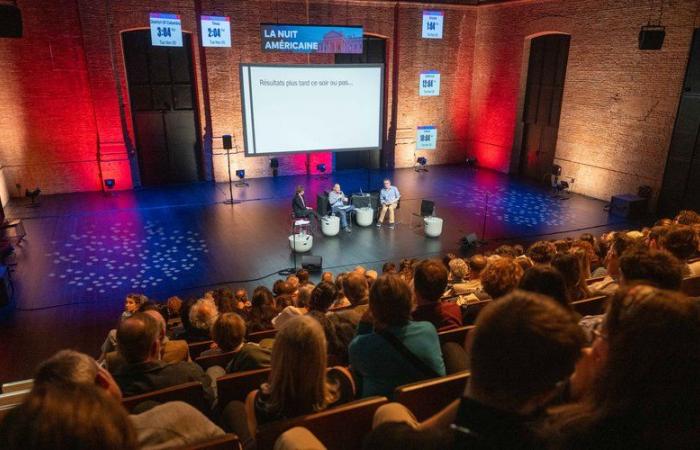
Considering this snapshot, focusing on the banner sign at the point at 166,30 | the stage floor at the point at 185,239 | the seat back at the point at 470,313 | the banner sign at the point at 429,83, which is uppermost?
the banner sign at the point at 166,30

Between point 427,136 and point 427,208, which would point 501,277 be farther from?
point 427,136

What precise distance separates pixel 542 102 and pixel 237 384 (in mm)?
13551

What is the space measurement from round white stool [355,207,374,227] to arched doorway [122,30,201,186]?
19.5 feet

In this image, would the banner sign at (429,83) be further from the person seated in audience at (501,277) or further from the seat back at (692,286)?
the person seated in audience at (501,277)

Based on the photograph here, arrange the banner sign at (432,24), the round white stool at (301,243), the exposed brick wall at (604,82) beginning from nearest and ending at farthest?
the round white stool at (301,243) < the exposed brick wall at (604,82) < the banner sign at (432,24)

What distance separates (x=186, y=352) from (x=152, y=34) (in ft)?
35.0

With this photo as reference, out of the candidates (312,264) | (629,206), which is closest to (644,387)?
(312,264)

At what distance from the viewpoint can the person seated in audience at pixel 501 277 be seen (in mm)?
3191

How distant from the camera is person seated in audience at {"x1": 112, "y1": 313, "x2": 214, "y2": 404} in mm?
2459

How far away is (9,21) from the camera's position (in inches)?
296

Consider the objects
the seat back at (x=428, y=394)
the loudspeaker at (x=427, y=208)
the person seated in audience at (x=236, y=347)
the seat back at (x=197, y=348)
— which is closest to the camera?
the seat back at (x=428, y=394)

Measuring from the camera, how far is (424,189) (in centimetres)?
1306

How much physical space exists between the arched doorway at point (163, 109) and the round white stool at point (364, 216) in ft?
19.5

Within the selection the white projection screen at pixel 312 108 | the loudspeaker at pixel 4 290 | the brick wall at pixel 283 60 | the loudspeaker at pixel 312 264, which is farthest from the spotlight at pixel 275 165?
the loudspeaker at pixel 4 290
